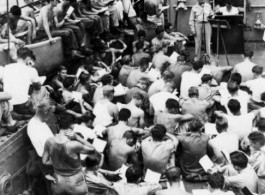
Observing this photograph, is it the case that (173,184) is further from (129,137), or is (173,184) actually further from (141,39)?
(141,39)

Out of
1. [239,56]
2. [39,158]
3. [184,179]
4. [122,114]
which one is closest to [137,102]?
[122,114]

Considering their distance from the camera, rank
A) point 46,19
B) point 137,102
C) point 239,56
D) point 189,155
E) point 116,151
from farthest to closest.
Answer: point 239,56, point 46,19, point 137,102, point 189,155, point 116,151

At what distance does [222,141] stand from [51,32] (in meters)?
4.84

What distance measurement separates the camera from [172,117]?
7734mm

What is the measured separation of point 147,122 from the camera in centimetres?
918

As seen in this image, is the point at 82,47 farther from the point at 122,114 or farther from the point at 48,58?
the point at 122,114

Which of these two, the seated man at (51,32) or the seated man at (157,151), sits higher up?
the seated man at (51,32)

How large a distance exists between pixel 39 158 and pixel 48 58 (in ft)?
11.8

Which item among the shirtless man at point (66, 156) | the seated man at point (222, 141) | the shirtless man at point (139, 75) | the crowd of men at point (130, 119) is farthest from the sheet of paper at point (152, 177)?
the shirtless man at point (139, 75)

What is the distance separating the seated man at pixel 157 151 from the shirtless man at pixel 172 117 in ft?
2.41

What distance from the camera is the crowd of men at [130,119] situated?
19.8 ft

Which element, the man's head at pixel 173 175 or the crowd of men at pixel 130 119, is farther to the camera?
the crowd of men at pixel 130 119

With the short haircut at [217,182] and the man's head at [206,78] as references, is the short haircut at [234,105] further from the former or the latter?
the short haircut at [217,182]

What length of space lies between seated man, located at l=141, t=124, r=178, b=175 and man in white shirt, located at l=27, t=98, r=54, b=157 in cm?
131
